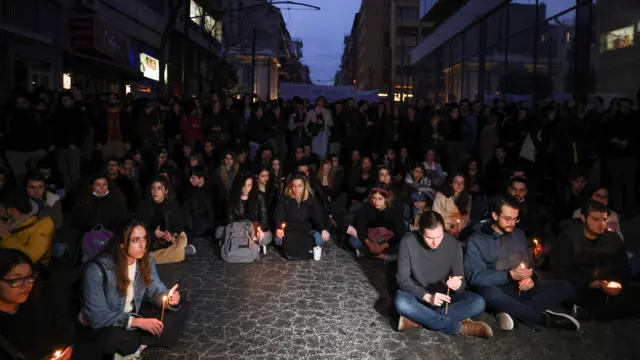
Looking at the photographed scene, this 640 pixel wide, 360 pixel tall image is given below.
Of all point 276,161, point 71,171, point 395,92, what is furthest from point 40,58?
point 395,92

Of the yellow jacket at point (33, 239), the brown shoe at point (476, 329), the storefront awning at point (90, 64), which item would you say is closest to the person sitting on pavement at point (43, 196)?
the yellow jacket at point (33, 239)

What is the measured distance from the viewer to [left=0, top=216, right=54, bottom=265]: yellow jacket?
5.60m

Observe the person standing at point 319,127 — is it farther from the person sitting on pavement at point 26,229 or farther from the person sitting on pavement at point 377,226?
the person sitting on pavement at point 26,229

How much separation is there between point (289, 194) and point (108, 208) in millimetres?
2718

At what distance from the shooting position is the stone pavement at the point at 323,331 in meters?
4.88

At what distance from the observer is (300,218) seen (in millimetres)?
8750

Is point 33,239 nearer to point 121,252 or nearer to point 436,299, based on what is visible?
point 121,252

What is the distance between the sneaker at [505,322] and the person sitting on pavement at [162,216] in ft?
14.9

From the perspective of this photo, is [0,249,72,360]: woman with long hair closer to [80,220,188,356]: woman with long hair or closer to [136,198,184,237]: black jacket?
[80,220,188,356]: woman with long hair

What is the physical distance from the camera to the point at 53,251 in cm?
671

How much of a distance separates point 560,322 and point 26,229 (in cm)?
550

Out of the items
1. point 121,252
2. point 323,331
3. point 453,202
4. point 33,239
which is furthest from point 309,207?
point 121,252

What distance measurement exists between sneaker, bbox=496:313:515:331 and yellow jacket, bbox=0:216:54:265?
474 cm

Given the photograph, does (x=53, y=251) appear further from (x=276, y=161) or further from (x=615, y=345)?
(x=615, y=345)
